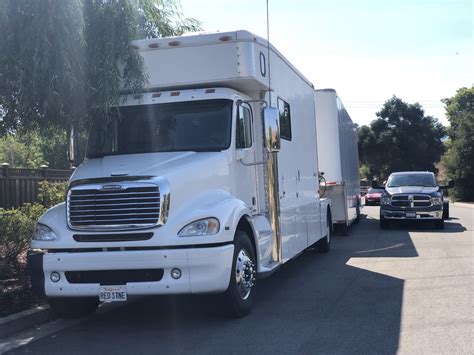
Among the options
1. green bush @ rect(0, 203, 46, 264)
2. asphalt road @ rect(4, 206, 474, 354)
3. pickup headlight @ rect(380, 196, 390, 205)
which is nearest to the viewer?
asphalt road @ rect(4, 206, 474, 354)

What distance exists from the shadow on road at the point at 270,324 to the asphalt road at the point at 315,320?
11 millimetres

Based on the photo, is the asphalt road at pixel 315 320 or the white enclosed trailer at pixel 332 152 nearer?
the asphalt road at pixel 315 320

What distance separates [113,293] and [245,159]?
97.9 inches

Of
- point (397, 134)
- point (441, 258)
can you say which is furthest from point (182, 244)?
point (397, 134)

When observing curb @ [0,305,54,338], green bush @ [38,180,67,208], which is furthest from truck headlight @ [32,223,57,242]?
green bush @ [38,180,67,208]

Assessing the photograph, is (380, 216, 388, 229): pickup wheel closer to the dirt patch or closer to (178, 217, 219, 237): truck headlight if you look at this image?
the dirt patch

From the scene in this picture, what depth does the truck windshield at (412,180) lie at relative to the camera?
60.2 ft

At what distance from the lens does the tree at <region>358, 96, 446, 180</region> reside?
53.1 metres

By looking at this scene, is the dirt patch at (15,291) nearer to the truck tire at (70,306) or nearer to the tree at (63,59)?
the truck tire at (70,306)

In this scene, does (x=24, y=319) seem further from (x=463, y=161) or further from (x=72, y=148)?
(x=463, y=161)

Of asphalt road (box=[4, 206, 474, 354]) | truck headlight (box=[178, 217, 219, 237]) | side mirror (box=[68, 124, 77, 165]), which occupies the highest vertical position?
side mirror (box=[68, 124, 77, 165])

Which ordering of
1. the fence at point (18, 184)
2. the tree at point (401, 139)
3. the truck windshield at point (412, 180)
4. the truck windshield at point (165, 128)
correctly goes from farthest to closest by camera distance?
the tree at point (401, 139), the truck windshield at point (412, 180), the fence at point (18, 184), the truck windshield at point (165, 128)

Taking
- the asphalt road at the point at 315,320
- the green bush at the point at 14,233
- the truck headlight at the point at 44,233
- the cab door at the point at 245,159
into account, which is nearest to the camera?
the asphalt road at the point at 315,320

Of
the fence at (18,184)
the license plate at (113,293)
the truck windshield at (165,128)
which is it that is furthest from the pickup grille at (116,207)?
the fence at (18,184)
